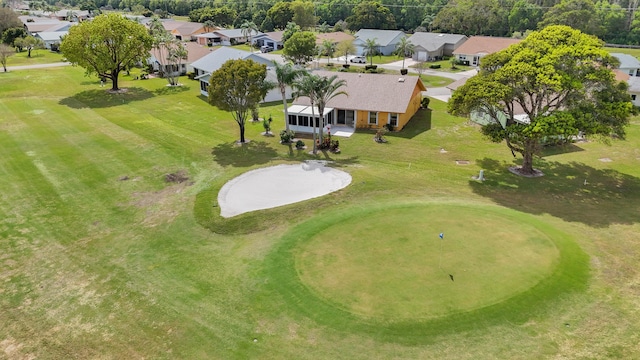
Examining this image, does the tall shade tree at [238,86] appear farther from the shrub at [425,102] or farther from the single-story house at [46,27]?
the single-story house at [46,27]

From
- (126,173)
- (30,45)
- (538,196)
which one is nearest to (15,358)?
(126,173)

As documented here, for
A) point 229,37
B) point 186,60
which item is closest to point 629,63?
point 186,60

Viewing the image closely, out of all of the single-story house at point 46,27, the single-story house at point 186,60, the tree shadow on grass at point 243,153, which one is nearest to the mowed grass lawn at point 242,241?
the tree shadow on grass at point 243,153

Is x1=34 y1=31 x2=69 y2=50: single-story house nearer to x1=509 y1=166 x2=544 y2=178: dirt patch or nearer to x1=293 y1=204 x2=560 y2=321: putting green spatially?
x1=509 y1=166 x2=544 y2=178: dirt patch

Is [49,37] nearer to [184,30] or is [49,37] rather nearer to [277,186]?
[184,30]

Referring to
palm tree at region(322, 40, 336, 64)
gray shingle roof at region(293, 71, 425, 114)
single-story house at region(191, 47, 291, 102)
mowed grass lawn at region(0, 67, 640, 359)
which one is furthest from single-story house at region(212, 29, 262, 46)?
gray shingle roof at region(293, 71, 425, 114)
